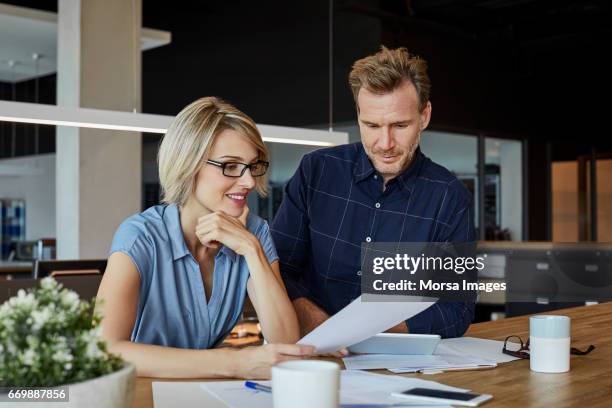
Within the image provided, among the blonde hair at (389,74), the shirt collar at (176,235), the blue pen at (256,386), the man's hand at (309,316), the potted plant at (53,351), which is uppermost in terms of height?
the blonde hair at (389,74)

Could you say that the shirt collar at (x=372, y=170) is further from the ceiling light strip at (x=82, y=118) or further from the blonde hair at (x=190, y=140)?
the ceiling light strip at (x=82, y=118)

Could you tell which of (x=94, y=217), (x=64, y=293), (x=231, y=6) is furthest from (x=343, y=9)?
(x=64, y=293)

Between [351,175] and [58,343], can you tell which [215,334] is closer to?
[351,175]

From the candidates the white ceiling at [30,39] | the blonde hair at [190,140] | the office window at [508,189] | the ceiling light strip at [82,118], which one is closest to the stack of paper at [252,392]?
the blonde hair at [190,140]

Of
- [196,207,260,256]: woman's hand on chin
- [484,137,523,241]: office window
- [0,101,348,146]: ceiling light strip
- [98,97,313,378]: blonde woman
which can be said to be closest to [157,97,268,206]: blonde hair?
[98,97,313,378]: blonde woman

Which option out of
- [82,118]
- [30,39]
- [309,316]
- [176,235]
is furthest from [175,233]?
[30,39]

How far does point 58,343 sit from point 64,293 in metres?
0.06

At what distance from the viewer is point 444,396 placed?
1.34 meters

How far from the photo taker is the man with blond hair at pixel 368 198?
220 cm

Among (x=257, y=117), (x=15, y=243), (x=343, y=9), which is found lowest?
(x=15, y=243)

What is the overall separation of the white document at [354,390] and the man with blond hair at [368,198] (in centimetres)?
67

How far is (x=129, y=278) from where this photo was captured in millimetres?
1743

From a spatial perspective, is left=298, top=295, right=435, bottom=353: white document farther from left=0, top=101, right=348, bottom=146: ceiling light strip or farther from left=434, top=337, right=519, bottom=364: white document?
left=0, top=101, right=348, bottom=146: ceiling light strip

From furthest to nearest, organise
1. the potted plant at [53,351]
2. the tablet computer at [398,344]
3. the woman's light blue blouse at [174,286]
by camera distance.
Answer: the woman's light blue blouse at [174,286] → the tablet computer at [398,344] → the potted plant at [53,351]
